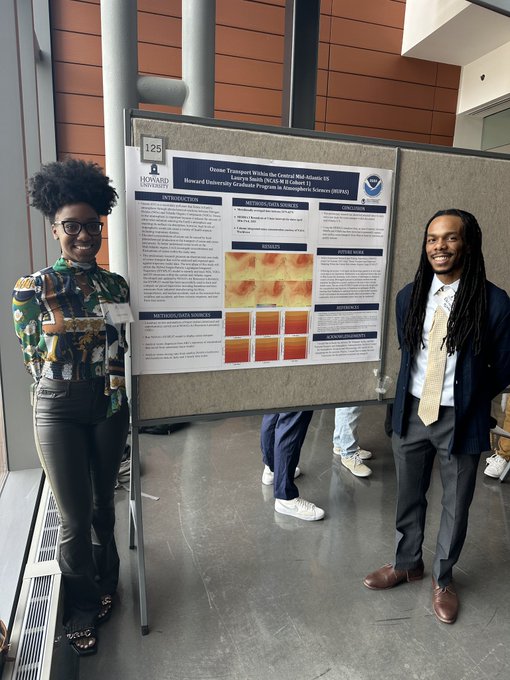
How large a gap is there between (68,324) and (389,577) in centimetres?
168

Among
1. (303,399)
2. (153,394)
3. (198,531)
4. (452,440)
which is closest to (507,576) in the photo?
(452,440)

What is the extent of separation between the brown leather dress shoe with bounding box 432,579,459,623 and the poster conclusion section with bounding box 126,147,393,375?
102 cm

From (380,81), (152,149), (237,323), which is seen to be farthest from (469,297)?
(380,81)

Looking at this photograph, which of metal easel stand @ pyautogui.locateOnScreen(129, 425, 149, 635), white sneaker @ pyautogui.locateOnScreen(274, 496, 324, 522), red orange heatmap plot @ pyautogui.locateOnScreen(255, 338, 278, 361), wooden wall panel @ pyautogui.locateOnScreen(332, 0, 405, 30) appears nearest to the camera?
metal easel stand @ pyautogui.locateOnScreen(129, 425, 149, 635)

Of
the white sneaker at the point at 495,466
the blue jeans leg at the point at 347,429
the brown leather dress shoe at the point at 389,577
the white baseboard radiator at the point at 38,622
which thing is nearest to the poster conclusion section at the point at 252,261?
the white baseboard radiator at the point at 38,622

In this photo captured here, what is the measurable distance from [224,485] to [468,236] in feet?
6.47

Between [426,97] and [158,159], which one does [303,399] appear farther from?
[426,97]

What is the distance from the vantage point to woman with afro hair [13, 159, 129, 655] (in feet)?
4.62

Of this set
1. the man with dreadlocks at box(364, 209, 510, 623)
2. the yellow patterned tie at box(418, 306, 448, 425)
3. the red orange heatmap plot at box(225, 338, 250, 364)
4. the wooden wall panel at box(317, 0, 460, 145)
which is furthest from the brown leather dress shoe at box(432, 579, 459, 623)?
the wooden wall panel at box(317, 0, 460, 145)

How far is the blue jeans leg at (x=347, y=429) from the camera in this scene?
2.99 m

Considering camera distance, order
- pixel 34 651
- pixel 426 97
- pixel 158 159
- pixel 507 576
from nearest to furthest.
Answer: pixel 34 651 < pixel 158 159 < pixel 507 576 < pixel 426 97

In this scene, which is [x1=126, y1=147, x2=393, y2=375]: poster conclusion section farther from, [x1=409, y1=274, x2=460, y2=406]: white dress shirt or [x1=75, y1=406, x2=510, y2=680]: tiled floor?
[x1=75, y1=406, x2=510, y2=680]: tiled floor

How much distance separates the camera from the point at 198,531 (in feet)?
7.48

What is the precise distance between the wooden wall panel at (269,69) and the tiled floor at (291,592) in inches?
122
